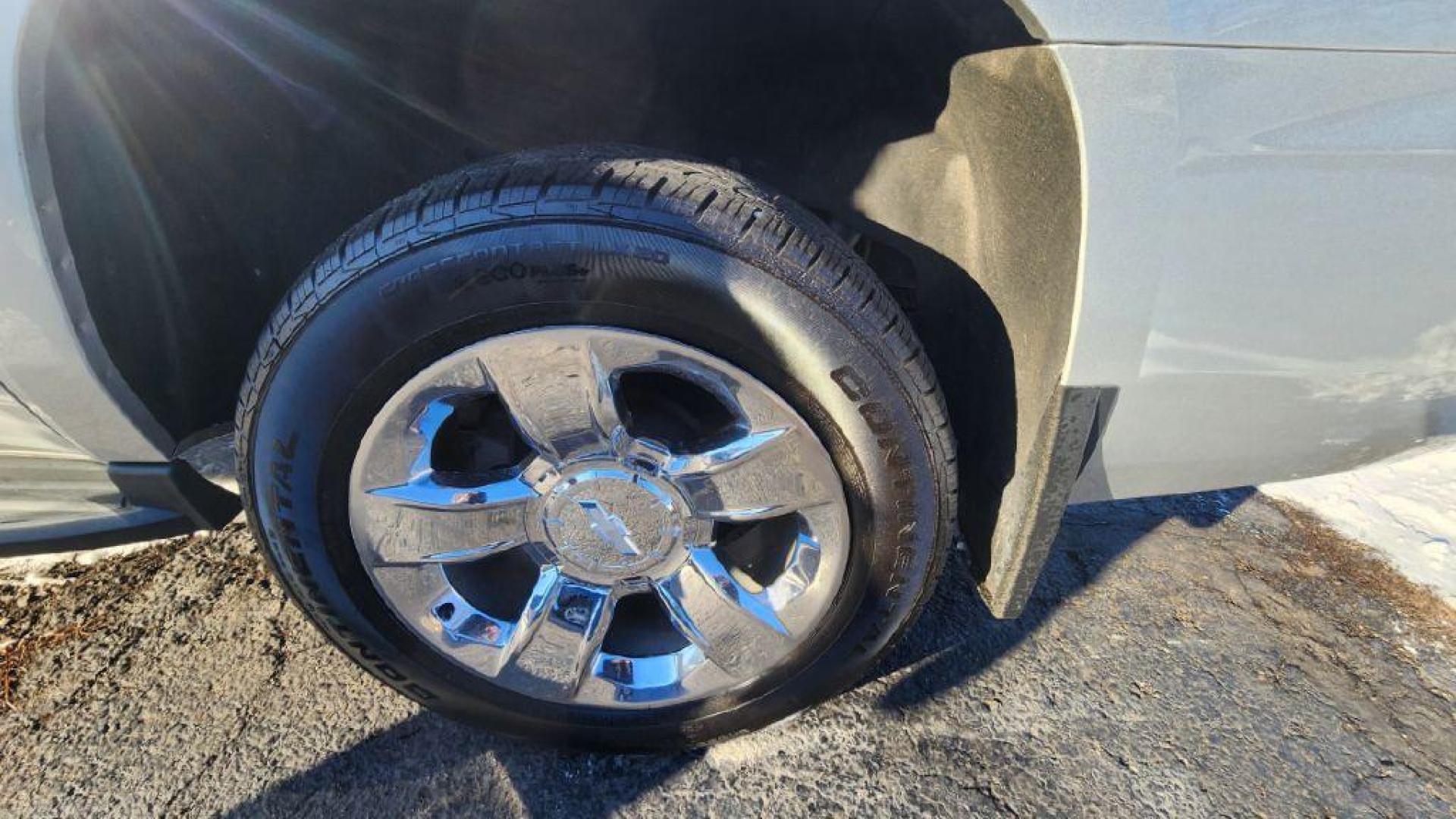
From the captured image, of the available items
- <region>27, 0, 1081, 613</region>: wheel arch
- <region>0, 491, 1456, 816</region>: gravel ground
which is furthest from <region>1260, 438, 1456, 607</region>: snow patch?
<region>27, 0, 1081, 613</region>: wheel arch

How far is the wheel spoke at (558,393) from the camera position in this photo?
1.36m

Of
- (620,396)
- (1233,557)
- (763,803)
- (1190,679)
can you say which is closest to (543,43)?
(620,396)

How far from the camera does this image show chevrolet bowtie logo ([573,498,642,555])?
4.91 ft

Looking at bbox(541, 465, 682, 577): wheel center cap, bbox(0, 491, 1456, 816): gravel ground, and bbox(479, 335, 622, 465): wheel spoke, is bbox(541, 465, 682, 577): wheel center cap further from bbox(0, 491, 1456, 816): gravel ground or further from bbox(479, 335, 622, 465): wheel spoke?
bbox(0, 491, 1456, 816): gravel ground

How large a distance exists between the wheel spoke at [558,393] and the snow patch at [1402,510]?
2.13m

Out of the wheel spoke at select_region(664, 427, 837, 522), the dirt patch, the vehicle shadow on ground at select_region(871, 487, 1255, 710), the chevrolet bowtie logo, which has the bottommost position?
the dirt patch

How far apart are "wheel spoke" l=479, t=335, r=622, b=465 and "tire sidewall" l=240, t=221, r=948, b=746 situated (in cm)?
4

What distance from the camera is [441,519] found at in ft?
4.89

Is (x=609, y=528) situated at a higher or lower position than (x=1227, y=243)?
lower

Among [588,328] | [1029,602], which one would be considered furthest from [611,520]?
[1029,602]

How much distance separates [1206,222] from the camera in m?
1.22

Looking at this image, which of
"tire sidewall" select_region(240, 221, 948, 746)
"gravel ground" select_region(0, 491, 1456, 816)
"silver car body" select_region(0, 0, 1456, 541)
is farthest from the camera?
"gravel ground" select_region(0, 491, 1456, 816)

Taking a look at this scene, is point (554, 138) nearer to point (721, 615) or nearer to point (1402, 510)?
point (721, 615)

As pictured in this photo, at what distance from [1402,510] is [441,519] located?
277cm
